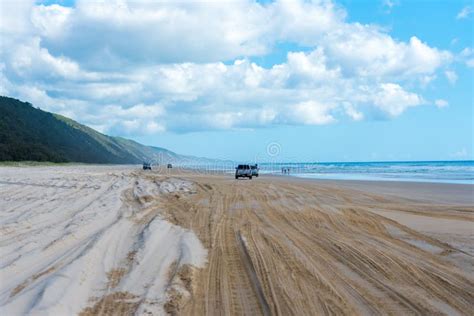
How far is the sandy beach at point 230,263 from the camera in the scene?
696 cm

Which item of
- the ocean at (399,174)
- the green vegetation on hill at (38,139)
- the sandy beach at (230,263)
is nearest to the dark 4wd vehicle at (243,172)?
the ocean at (399,174)

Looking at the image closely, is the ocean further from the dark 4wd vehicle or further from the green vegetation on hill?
the green vegetation on hill

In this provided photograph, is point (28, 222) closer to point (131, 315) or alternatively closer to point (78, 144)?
point (131, 315)

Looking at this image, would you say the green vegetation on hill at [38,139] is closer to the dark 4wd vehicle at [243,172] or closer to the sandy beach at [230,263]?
the dark 4wd vehicle at [243,172]

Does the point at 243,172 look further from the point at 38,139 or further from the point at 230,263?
the point at 38,139

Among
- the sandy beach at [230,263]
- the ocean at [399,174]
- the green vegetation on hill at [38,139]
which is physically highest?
the green vegetation on hill at [38,139]

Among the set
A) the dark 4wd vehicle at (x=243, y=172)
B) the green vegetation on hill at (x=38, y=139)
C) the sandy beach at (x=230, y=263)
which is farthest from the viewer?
the green vegetation on hill at (x=38, y=139)

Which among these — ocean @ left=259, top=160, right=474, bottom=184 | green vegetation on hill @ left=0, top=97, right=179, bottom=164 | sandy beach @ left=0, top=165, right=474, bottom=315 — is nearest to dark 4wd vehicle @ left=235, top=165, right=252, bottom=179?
ocean @ left=259, top=160, right=474, bottom=184

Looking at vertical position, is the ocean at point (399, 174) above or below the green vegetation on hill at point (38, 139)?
below

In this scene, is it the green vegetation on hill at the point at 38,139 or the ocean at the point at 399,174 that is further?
the green vegetation on hill at the point at 38,139

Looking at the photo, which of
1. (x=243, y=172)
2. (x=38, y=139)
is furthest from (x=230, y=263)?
(x=38, y=139)

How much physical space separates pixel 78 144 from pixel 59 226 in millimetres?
156973

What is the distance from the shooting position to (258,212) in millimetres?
17922

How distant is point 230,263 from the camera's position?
9.45 meters
